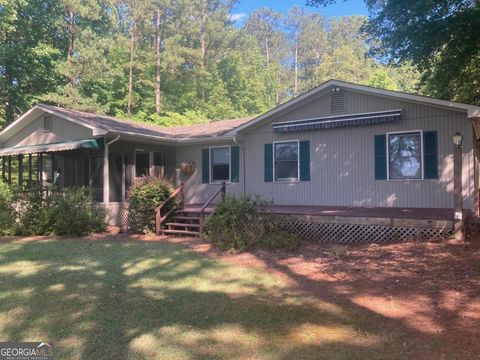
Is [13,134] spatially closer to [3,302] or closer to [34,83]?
[34,83]

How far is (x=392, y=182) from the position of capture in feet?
34.3

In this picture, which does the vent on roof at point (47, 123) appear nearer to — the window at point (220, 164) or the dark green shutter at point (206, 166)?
the dark green shutter at point (206, 166)

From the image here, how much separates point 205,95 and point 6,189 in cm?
2056

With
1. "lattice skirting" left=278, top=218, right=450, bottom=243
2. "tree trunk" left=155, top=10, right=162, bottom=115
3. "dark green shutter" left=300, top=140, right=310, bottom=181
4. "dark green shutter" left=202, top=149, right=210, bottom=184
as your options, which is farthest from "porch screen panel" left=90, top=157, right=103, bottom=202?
"tree trunk" left=155, top=10, right=162, bottom=115

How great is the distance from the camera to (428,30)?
913 cm

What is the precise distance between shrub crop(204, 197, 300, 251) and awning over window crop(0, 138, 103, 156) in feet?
17.3

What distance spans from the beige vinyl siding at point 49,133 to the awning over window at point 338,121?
6.36m

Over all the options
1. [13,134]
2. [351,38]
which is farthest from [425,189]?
[351,38]

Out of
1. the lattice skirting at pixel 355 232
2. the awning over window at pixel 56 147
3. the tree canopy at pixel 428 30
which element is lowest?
the lattice skirting at pixel 355 232

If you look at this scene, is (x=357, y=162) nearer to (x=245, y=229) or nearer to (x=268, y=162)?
(x=268, y=162)

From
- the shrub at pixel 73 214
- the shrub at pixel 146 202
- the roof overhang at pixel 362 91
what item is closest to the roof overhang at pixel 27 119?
the shrub at pixel 73 214

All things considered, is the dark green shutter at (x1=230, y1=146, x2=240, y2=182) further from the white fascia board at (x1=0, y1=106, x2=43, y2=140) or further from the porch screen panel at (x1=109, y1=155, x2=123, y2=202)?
the white fascia board at (x1=0, y1=106, x2=43, y2=140)

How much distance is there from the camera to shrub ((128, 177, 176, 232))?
10.8m

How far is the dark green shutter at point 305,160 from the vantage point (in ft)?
39.0
